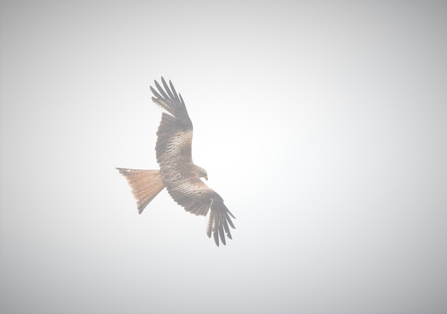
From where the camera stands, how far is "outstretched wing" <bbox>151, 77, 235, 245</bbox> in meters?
5.17

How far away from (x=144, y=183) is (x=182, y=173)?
703mm

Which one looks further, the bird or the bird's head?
the bird's head

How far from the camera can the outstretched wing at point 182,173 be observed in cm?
517

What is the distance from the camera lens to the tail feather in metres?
4.95

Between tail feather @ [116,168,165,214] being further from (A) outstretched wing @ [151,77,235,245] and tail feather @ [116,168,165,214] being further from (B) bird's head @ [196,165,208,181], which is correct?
(B) bird's head @ [196,165,208,181]

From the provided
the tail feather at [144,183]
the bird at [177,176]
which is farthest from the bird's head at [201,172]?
the tail feather at [144,183]

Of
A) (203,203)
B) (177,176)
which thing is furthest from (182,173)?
(203,203)

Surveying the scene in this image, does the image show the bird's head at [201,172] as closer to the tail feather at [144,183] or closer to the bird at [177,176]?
the bird at [177,176]

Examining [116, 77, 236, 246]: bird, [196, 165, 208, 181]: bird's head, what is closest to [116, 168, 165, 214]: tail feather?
[116, 77, 236, 246]: bird

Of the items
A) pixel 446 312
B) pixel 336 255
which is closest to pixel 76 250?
pixel 446 312

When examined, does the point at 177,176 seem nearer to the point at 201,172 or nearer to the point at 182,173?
the point at 182,173

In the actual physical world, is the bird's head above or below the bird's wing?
above

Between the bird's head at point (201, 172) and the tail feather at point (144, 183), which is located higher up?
the bird's head at point (201, 172)

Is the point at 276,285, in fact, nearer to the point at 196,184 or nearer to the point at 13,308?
the point at 13,308
